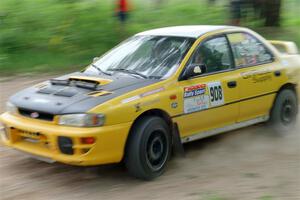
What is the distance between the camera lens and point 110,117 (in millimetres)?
5312

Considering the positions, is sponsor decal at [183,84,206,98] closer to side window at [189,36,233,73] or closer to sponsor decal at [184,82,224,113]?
sponsor decal at [184,82,224,113]

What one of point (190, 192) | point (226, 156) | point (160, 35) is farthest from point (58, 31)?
point (190, 192)

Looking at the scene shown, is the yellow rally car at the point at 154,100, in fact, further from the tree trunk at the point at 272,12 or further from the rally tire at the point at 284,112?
the tree trunk at the point at 272,12

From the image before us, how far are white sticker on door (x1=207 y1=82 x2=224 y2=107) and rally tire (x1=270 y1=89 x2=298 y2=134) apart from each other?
Answer: 126cm

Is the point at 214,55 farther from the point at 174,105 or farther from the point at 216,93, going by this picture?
the point at 174,105

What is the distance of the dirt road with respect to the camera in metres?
5.30

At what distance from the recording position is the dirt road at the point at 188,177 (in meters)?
5.30

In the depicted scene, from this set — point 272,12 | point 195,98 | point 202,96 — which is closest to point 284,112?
point 202,96

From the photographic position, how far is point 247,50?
7129 millimetres

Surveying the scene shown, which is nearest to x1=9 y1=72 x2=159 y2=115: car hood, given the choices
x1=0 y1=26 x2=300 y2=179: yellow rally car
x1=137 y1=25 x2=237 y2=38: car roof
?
x1=0 y1=26 x2=300 y2=179: yellow rally car

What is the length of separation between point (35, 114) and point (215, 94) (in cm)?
215

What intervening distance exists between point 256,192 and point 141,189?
3.81 ft

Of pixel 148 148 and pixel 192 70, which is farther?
pixel 192 70

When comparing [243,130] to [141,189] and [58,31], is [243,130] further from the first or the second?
[58,31]
